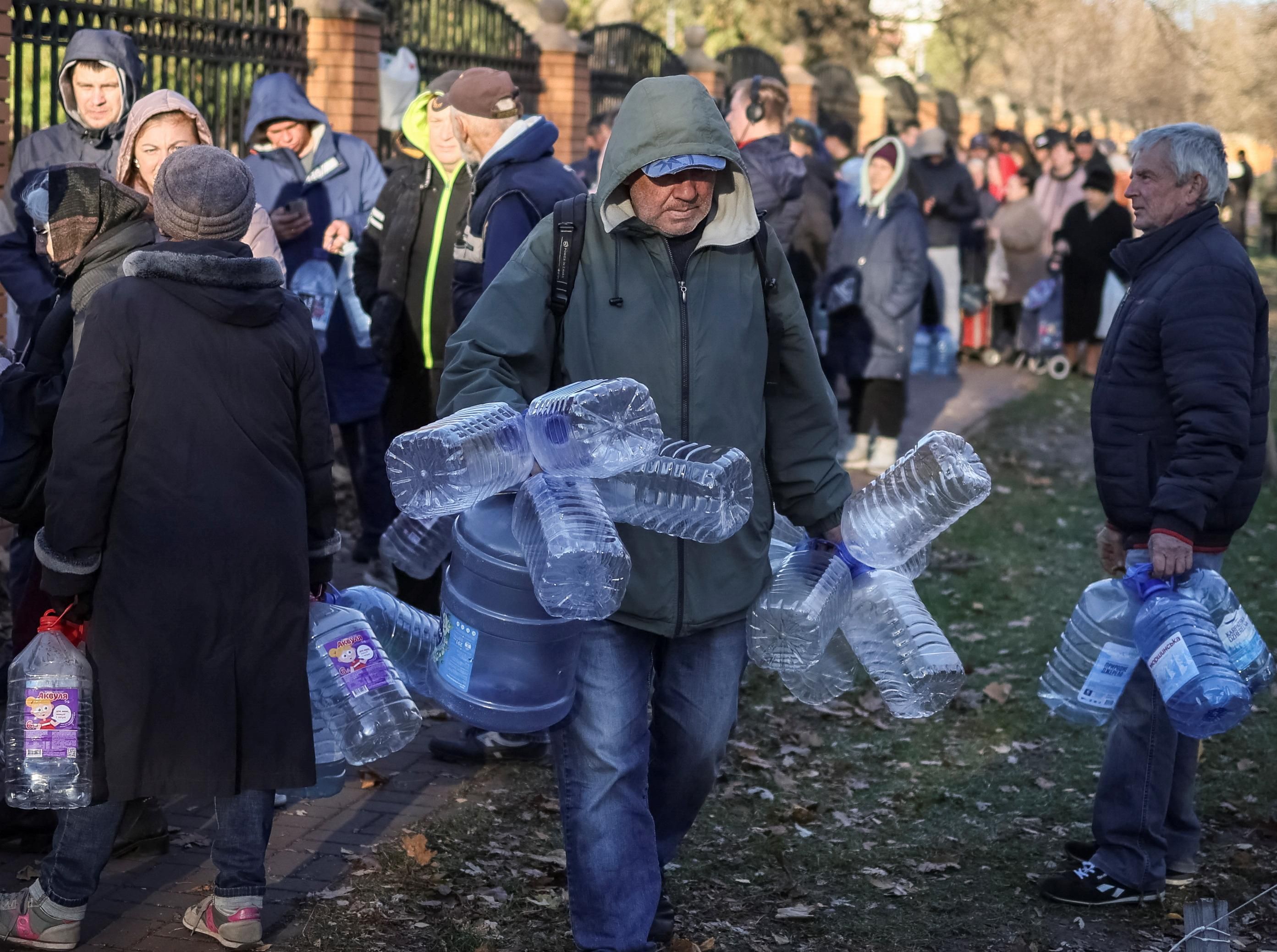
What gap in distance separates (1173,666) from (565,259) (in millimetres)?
2033

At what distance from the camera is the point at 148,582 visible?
145 inches

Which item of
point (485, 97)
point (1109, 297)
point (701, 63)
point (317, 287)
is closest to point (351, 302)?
point (317, 287)

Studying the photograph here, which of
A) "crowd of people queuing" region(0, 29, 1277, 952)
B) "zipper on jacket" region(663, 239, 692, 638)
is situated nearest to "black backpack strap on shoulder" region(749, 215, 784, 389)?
"crowd of people queuing" region(0, 29, 1277, 952)

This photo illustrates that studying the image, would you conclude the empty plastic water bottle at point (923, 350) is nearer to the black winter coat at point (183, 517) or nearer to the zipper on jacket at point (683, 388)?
the zipper on jacket at point (683, 388)

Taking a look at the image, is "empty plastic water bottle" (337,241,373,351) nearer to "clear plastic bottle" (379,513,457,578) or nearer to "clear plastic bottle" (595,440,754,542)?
"clear plastic bottle" (379,513,457,578)

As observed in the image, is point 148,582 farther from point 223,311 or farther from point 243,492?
point 223,311

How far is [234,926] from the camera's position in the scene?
13.3ft

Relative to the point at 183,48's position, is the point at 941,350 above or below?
below

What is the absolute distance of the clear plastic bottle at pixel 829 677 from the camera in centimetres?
427

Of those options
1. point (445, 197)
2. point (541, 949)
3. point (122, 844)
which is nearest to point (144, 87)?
point (445, 197)

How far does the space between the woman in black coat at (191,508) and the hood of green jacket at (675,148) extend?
835 mm

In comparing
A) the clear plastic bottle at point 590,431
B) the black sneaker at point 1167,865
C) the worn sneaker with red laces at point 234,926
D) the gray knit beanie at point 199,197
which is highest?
the gray knit beanie at point 199,197

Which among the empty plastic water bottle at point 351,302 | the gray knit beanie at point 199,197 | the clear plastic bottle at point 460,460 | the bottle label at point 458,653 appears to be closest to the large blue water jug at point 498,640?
the bottle label at point 458,653

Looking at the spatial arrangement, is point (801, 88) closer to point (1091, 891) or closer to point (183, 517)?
point (1091, 891)
